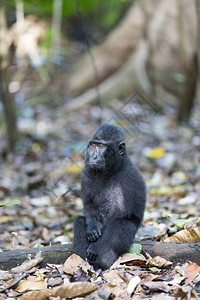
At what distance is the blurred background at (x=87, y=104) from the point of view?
710cm

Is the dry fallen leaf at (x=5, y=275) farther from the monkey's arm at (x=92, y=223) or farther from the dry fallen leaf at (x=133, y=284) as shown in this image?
the dry fallen leaf at (x=133, y=284)

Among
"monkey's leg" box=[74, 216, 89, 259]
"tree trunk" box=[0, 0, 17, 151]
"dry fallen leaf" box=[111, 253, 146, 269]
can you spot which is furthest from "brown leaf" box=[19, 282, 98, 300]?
"tree trunk" box=[0, 0, 17, 151]

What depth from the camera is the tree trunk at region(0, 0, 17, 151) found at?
363 inches

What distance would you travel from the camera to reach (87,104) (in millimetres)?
12555

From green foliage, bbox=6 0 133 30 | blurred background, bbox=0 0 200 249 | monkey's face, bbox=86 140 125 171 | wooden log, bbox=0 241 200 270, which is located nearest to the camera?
wooden log, bbox=0 241 200 270

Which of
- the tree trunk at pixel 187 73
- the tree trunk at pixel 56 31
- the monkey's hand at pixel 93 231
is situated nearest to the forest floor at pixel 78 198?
the monkey's hand at pixel 93 231

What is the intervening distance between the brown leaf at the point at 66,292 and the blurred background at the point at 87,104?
1569 mm

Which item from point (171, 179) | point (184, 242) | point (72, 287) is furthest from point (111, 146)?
point (171, 179)

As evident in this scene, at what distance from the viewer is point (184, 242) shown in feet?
15.4

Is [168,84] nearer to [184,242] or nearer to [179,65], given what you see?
[179,65]

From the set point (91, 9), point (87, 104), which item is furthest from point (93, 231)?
point (91, 9)

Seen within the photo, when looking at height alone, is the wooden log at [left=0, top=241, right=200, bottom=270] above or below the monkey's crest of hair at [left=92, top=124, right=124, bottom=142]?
below

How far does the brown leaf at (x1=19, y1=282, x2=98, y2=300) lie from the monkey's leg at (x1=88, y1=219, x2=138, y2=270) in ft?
2.10

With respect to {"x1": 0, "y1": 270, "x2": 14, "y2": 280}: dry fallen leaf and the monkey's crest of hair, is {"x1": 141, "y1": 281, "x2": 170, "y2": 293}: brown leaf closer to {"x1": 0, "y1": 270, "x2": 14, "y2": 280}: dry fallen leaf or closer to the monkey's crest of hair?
{"x1": 0, "y1": 270, "x2": 14, "y2": 280}: dry fallen leaf
